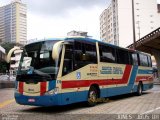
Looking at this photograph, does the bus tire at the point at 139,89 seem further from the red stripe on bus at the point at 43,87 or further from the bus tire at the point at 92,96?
the red stripe on bus at the point at 43,87

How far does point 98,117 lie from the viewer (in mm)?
11430

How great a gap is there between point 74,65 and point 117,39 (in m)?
107

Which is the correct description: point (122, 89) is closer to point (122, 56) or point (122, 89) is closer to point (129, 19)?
point (122, 56)

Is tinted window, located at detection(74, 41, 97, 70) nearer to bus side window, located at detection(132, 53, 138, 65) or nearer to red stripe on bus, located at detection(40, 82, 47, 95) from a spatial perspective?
red stripe on bus, located at detection(40, 82, 47, 95)

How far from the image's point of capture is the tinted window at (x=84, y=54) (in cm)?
1411

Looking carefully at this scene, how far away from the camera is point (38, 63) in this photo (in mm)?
13234

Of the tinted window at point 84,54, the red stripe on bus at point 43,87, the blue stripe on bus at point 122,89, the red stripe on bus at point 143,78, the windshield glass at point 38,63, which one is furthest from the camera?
the red stripe on bus at point 143,78

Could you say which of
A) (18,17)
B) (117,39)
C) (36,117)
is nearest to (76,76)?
(36,117)

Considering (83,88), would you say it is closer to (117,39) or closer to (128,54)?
(128,54)

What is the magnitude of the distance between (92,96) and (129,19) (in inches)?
4168

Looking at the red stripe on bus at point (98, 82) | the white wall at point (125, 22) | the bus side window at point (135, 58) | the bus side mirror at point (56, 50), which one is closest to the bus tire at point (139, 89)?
the bus side window at point (135, 58)

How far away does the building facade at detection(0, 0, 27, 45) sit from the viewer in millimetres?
108875

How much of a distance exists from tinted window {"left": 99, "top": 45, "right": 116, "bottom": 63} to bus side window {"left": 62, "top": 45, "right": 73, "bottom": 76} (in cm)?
287

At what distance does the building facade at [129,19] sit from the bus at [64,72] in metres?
98.2
